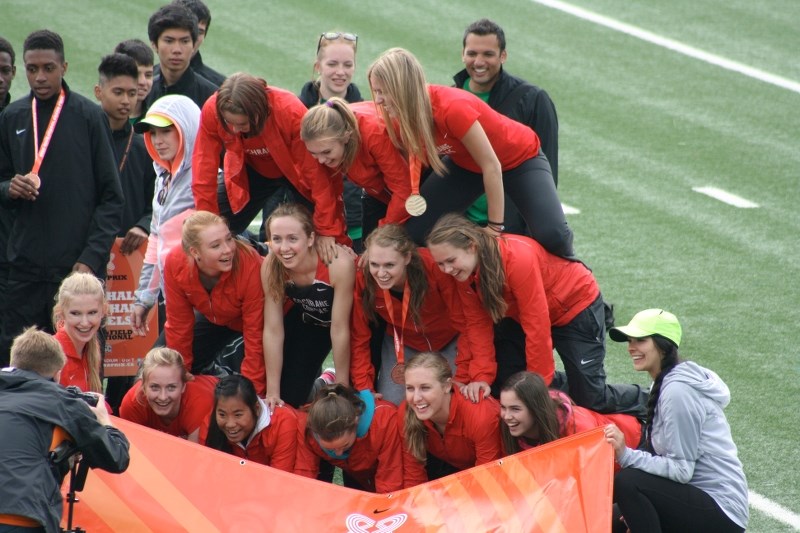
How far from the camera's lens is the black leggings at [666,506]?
538 centimetres

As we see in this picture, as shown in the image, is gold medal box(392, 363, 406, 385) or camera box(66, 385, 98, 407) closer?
camera box(66, 385, 98, 407)

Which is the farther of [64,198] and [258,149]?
[64,198]

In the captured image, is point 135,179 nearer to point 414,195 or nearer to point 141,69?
point 141,69

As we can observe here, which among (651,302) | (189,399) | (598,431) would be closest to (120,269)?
(189,399)

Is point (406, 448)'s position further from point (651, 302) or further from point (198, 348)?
point (651, 302)

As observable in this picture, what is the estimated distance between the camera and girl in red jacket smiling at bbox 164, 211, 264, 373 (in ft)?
20.1

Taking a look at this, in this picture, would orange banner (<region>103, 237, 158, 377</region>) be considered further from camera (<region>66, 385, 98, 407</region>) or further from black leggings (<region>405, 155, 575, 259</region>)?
camera (<region>66, 385, 98, 407</region>)

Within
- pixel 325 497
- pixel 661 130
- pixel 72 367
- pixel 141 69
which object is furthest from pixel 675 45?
pixel 325 497

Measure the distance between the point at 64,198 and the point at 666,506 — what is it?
3.79 metres

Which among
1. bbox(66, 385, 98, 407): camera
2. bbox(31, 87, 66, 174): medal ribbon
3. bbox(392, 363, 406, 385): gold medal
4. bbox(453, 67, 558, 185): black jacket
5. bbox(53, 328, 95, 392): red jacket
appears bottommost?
bbox(53, 328, 95, 392): red jacket

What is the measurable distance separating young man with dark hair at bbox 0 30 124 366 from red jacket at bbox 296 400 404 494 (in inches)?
72.5

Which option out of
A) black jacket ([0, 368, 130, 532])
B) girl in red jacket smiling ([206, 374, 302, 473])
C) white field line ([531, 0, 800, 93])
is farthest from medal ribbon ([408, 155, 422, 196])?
white field line ([531, 0, 800, 93])

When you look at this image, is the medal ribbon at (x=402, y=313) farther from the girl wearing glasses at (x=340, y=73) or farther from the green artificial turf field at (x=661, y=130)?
the green artificial turf field at (x=661, y=130)

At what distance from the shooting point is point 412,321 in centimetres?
636
